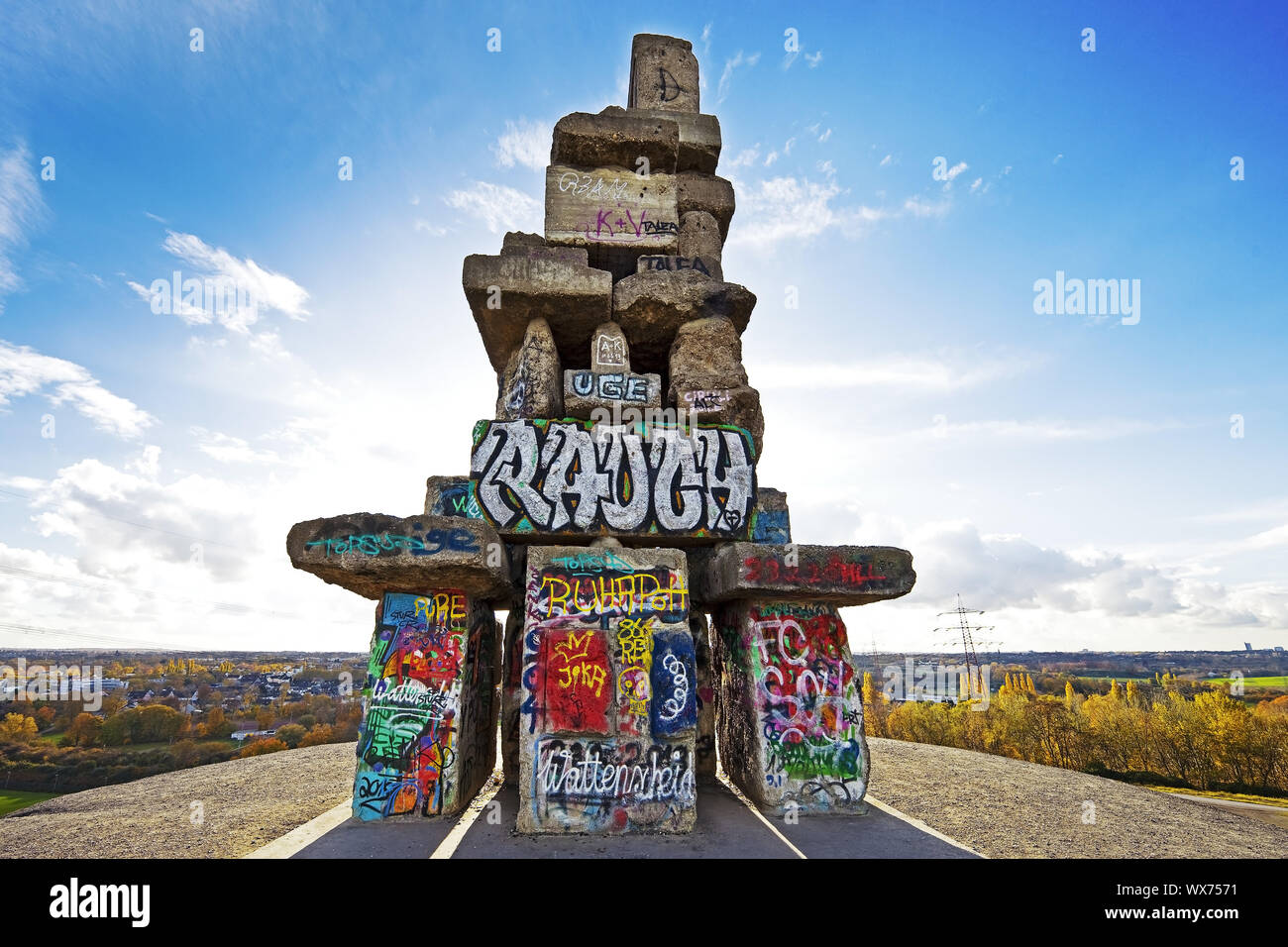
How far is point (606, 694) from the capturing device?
18.9 ft

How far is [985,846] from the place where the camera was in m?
5.73

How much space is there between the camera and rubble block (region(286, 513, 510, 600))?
18.5 ft

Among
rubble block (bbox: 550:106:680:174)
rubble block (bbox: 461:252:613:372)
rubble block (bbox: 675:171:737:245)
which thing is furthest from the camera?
rubble block (bbox: 675:171:737:245)

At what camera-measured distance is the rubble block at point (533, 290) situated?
788 centimetres

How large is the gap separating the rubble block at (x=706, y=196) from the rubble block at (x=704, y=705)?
248 inches

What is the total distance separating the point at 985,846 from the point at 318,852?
20.6 feet

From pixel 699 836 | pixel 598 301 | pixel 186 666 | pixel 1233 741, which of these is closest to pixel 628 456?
pixel 598 301

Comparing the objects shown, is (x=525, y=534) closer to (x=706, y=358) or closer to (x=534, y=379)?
(x=534, y=379)

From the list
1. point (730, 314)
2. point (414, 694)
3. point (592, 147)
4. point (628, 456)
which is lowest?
point (414, 694)

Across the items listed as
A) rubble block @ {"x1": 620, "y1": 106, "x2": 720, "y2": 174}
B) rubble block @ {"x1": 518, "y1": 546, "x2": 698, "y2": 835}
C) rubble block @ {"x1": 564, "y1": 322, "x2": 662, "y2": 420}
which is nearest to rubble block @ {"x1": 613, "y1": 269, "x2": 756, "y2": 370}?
rubble block @ {"x1": 564, "y1": 322, "x2": 662, "y2": 420}

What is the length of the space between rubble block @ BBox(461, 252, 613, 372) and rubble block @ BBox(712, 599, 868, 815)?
179 inches

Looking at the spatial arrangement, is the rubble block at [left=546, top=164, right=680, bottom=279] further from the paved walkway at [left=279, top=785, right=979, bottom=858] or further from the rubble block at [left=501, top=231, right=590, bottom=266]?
the paved walkway at [left=279, top=785, right=979, bottom=858]
